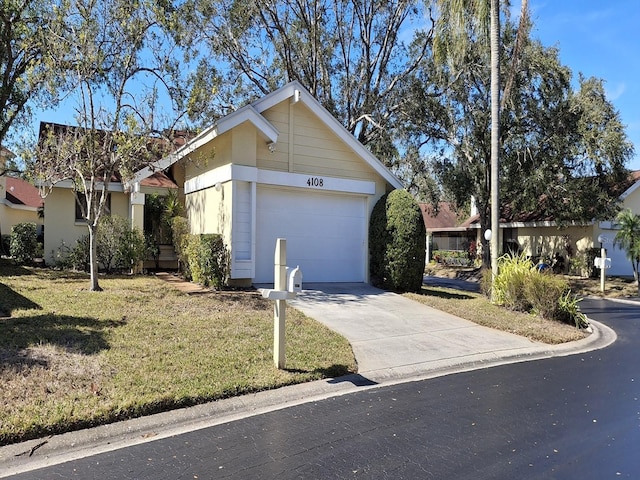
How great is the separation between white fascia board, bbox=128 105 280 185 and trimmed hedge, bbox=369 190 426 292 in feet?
12.9

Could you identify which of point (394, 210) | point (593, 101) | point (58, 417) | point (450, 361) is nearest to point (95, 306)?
point (58, 417)

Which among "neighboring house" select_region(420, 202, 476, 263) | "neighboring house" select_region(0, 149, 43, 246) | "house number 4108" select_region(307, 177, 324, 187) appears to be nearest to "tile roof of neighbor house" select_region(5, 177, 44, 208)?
"neighboring house" select_region(0, 149, 43, 246)

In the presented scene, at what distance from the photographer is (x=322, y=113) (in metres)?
13.4

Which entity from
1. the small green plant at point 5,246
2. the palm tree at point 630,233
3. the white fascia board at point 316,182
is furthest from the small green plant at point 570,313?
the small green plant at point 5,246

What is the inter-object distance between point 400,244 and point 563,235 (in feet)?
57.1

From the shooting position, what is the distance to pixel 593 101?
63.4 feet

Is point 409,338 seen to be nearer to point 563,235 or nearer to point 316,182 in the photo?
point 316,182

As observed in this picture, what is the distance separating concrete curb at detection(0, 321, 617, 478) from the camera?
400 cm

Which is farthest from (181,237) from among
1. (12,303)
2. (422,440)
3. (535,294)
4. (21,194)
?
(21,194)

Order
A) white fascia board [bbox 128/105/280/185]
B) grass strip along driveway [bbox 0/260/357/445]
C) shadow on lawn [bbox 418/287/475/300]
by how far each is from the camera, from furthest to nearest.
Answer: shadow on lawn [bbox 418/287/475/300]
white fascia board [bbox 128/105/280/185]
grass strip along driveway [bbox 0/260/357/445]

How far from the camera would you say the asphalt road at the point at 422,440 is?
381cm

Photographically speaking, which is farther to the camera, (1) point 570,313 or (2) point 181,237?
(2) point 181,237

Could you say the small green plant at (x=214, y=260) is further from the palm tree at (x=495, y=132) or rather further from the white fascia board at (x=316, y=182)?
the palm tree at (x=495, y=132)

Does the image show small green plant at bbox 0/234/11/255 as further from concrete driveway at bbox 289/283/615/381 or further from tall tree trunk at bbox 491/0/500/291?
tall tree trunk at bbox 491/0/500/291
